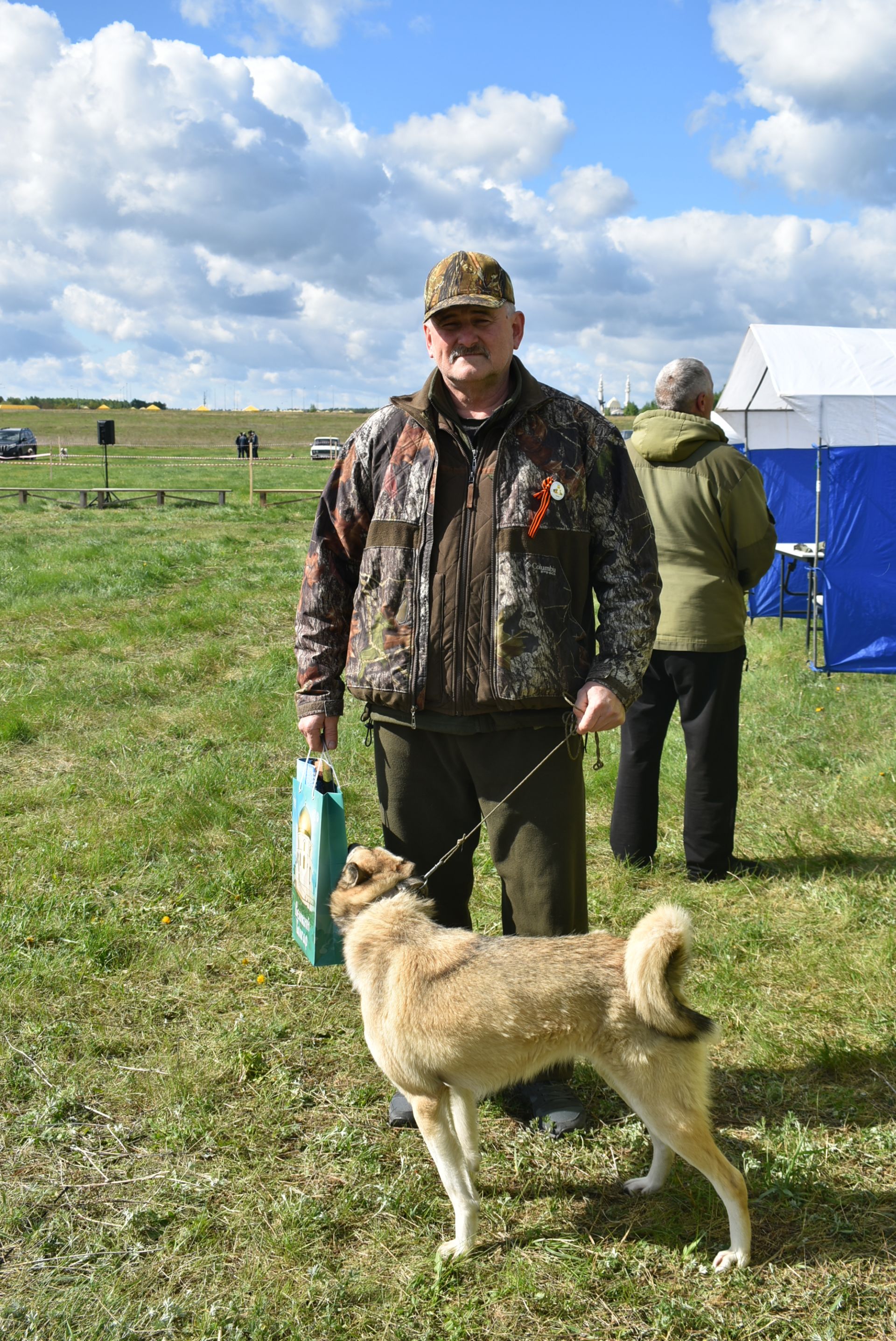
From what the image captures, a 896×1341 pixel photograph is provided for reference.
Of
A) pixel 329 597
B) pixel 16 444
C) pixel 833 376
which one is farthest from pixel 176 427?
pixel 329 597

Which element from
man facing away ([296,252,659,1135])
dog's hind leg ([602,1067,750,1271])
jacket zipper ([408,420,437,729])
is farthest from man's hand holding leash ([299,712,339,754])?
dog's hind leg ([602,1067,750,1271])

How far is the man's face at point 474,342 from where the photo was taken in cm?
267

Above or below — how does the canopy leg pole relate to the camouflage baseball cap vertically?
below

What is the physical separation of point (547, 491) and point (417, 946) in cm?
131

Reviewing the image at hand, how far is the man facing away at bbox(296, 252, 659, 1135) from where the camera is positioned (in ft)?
8.75

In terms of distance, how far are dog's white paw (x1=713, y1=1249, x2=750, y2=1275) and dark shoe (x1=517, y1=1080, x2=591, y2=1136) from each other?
635 mm

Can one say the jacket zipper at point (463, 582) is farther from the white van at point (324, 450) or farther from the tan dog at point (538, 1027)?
the white van at point (324, 450)

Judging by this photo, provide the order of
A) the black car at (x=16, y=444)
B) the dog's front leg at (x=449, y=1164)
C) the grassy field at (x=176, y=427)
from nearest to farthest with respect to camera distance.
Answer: the dog's front leg at (x=449, y=1164) < the black car at (x=16, y=444) < the grassy field at (x=176, y=427)

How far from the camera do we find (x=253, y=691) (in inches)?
308

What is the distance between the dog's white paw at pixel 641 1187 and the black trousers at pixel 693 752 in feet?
7.02

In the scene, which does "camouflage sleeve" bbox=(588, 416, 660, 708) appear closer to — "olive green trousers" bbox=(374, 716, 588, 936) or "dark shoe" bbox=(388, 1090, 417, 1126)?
"olive green trousers" bbox=(374, 716, 588, 936)

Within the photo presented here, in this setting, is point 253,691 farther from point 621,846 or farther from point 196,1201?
point 196,1201

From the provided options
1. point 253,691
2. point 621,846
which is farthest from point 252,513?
point 621,846

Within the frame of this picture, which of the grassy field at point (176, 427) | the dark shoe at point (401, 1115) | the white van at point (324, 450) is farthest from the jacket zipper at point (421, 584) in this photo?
the grassy field at point (176, 427)
